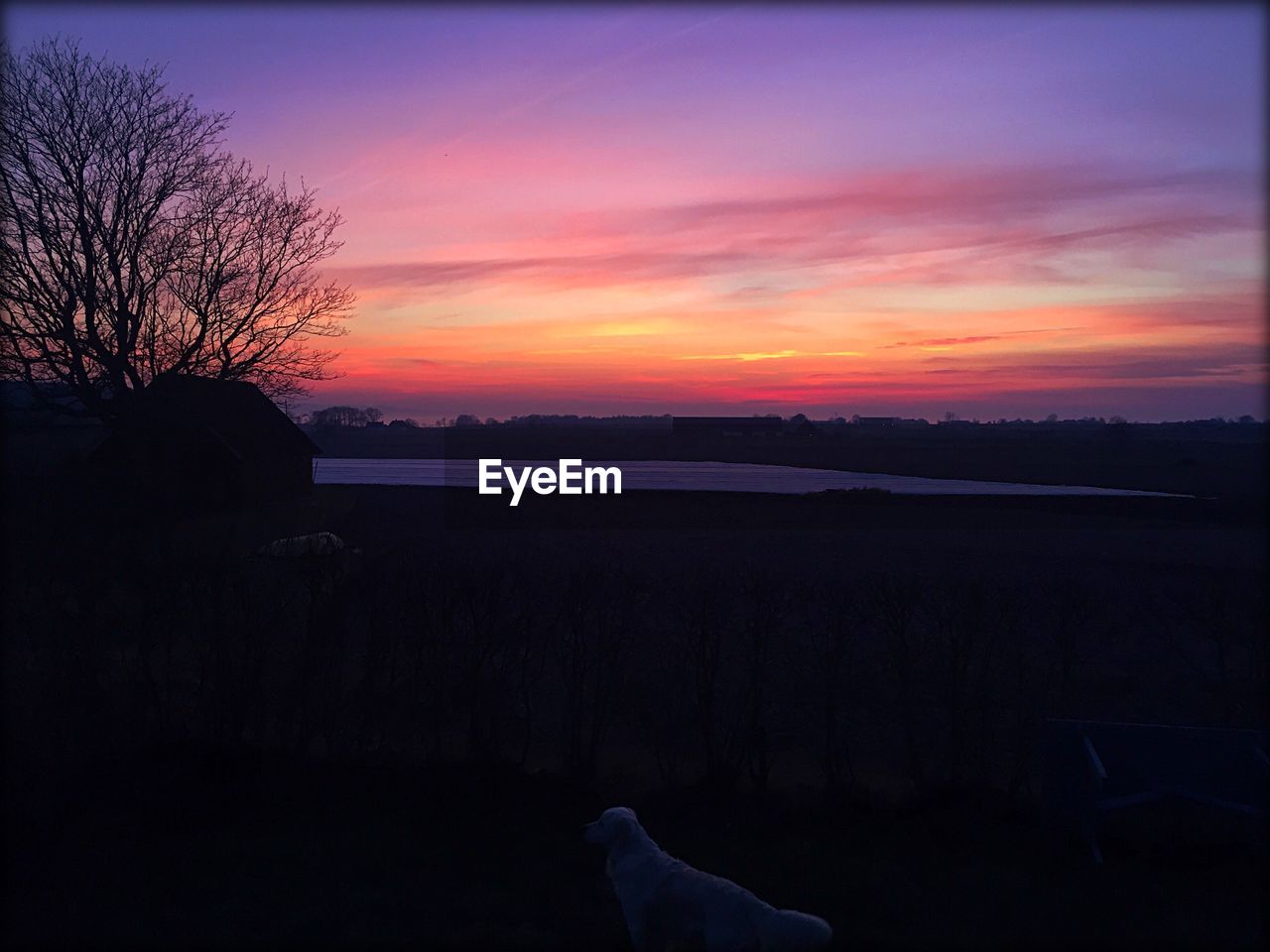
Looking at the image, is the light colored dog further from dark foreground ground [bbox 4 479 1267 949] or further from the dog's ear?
dark foreground ground [bbox 4 479 1267 949]

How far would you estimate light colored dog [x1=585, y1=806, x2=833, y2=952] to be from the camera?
443 cm

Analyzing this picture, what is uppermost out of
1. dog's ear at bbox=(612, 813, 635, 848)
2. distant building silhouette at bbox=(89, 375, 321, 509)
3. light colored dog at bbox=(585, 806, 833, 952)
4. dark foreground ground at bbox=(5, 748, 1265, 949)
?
distant building silhouette at bbox=(89, 375, 321, 509)

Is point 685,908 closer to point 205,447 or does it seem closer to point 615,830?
point 615,830

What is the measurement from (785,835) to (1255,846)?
314cm

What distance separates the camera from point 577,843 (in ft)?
21.8

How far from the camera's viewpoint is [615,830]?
5.41m

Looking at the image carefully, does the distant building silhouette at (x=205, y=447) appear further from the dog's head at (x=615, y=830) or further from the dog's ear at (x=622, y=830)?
the dog's ear at (x=622, y=830)

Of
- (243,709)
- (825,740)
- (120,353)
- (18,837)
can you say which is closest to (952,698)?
(825,740)

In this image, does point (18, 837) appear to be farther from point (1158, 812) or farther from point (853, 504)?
point (853, 504)

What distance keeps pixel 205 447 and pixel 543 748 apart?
72.1 ft

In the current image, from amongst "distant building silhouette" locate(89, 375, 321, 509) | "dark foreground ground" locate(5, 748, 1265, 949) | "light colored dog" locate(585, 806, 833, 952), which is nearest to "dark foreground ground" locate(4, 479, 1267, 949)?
"dark foreground ground" locate(5, 748, 1265, 949)

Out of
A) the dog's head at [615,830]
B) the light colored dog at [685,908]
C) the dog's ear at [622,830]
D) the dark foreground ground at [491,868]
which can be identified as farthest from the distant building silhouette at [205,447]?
the light colored dog at [685,908]

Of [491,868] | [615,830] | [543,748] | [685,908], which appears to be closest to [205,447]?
[543,748]

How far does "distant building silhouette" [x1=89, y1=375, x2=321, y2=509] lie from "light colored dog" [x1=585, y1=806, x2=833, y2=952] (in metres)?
12.9
